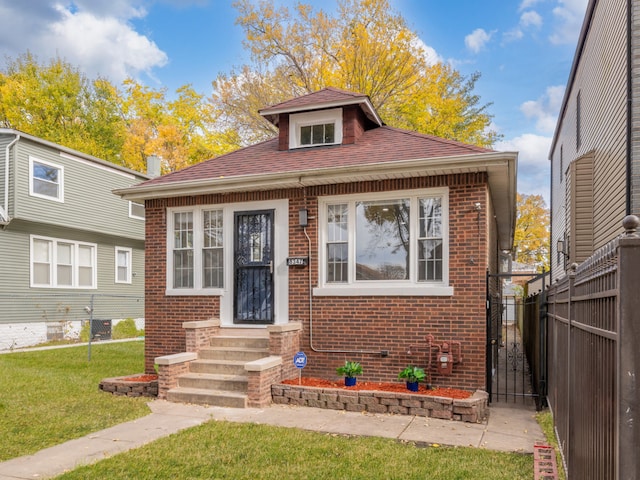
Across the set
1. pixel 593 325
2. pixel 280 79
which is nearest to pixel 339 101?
pixel 593 325

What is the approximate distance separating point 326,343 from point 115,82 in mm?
25158

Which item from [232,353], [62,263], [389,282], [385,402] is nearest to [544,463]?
[385,402]

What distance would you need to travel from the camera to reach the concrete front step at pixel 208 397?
7.45 metres

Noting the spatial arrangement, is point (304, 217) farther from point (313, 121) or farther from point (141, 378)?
point (141, 378)

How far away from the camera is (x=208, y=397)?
7.68 meters

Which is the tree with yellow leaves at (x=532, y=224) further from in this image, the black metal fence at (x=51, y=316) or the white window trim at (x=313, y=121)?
the white window trim at (x=313, y=121)

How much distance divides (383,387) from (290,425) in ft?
5.86

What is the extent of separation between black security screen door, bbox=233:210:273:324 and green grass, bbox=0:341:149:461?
225cm

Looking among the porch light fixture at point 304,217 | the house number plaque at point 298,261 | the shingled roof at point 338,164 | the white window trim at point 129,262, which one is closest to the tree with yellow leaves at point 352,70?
the white window trim at point 129,262

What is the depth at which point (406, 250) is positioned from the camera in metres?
8.19

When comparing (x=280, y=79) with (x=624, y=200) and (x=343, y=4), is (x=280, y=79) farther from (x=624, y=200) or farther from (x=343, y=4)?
(x=624, y=200)

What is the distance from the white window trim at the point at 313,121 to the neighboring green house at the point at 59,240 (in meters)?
6.89

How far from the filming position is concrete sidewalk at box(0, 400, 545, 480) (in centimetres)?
513

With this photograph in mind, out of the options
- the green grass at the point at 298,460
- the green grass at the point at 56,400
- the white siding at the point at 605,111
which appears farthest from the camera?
the white siding at the point at 605,111
